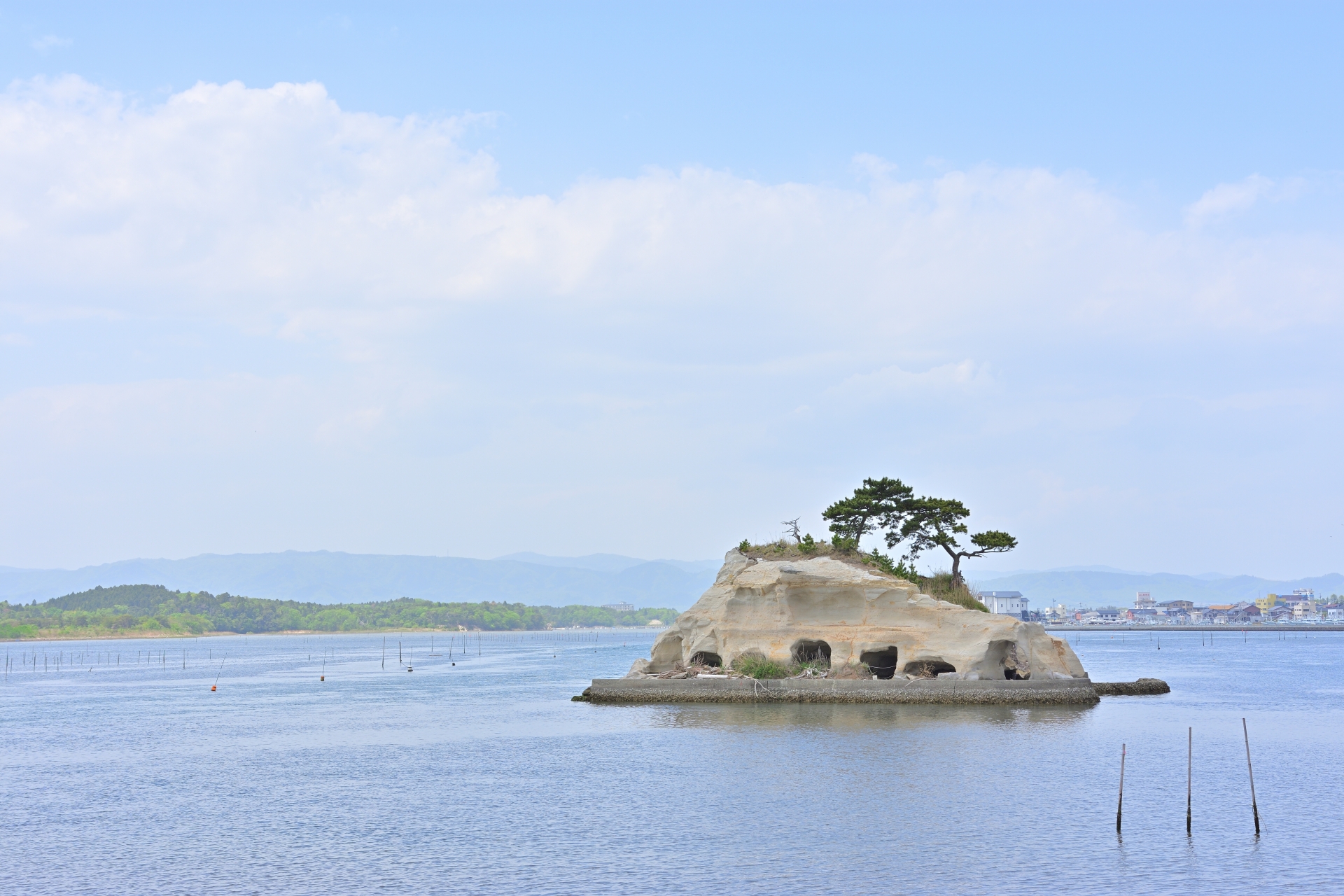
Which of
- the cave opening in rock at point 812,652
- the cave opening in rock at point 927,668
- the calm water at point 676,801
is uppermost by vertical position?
the cave opening in rock at point 812,652

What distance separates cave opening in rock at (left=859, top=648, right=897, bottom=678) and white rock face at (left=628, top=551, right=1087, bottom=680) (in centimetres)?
6

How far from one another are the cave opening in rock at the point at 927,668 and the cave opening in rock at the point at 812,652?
508 centimetres

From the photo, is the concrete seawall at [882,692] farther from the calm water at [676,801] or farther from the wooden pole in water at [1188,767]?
the wooden pole in water at [1188,767]

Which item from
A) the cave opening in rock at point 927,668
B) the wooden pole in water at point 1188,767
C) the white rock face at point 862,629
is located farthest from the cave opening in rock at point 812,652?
the wooden pole in water at point 1188,767

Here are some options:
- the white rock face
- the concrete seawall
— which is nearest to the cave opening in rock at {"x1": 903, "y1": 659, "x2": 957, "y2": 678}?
the white rock face

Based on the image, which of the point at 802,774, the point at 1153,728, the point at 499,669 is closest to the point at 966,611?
the point at 1153,728

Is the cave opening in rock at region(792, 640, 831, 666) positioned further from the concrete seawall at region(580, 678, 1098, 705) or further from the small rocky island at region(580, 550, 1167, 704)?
the concrete seawall at region(580, 678, 1098, 705)

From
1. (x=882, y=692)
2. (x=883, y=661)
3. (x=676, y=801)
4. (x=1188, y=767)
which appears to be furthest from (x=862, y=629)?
(x=676, y=801)

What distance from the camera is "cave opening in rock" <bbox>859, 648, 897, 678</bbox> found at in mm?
72562

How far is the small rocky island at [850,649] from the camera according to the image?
66.6 metres

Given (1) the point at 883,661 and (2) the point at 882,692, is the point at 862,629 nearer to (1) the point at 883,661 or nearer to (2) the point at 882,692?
(2) the point at 882,692

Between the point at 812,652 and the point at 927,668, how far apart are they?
8.61 m

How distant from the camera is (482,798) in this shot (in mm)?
40281

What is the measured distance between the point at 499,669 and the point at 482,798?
92.9 m
